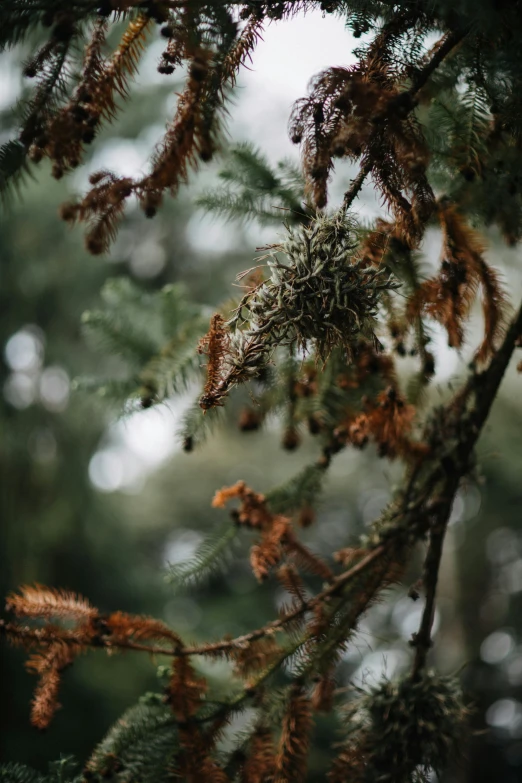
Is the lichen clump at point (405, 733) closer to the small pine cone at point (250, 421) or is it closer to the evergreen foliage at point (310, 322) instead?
the evergreen foliage at point (310, 322)

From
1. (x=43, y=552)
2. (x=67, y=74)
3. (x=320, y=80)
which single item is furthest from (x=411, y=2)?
(x=43, y=552)

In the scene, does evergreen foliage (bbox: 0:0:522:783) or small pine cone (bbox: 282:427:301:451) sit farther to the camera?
small pine cone (bbox: 282:427:301:451)

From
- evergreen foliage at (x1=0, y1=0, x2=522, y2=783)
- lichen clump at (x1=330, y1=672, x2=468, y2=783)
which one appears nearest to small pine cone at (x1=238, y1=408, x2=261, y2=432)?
evergreen foliage at (x1=0, y1=0, x2=522, y2=783)

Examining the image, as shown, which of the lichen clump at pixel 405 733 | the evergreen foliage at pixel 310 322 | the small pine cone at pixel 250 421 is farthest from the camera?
the small pine cone at pixel 250 421

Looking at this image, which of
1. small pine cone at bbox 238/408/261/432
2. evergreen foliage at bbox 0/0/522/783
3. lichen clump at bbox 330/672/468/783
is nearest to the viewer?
evergreen foliage at bbox 0/0/522/783

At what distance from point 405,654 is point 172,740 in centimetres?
496

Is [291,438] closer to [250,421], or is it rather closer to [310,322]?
[250,421]

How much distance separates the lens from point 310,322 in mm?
789

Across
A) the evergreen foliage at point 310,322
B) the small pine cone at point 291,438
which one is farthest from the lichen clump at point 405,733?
the small pine cone at point 291,438

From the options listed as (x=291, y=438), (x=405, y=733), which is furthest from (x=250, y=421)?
(x=405, y=733)

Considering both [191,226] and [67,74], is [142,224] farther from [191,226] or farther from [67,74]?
[67,74]

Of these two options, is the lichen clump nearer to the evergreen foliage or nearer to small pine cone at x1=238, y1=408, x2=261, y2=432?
the evergreen foliage

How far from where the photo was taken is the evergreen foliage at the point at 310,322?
2.57 ft

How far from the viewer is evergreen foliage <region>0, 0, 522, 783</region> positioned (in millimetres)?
785
